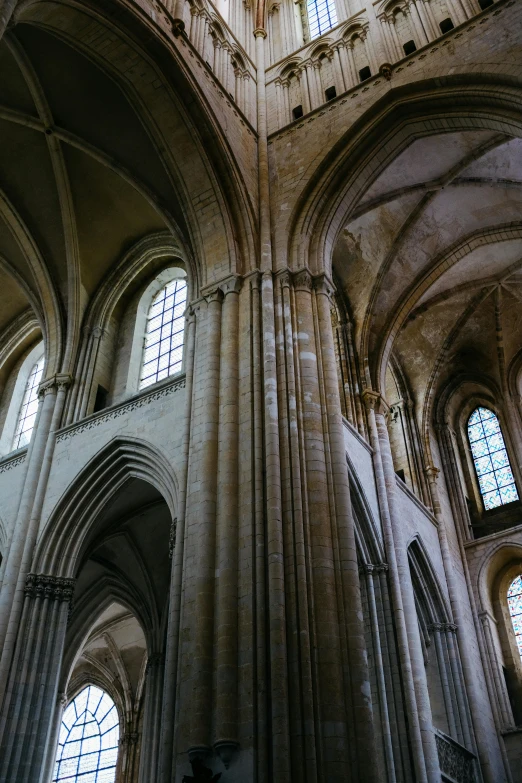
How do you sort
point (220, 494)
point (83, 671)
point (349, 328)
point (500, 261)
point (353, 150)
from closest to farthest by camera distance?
1. point (220, 494)
2. point (353, 150)
3. point (349, 328)
4. point (500, 261)
5. point (83, 671)

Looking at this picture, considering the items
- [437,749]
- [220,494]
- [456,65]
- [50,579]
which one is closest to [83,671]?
Result: [50,579]

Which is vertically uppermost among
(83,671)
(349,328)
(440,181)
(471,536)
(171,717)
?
(440,181)

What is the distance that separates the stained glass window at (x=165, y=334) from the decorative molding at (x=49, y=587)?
409 cm

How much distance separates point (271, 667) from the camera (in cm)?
738

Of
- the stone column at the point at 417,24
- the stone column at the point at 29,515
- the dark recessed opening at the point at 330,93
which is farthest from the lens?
the dark recessed opening at the point at 330,93

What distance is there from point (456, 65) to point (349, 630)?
333 inches

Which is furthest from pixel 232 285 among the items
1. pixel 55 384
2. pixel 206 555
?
pixel 55 384

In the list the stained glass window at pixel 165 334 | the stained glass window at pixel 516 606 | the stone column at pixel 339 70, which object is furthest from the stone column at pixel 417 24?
the stained glass window at pixel 516 606

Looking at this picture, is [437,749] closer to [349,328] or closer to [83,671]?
[349,328]

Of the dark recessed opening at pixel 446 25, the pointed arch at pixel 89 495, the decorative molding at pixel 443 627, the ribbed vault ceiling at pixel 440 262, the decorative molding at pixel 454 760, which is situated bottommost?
the decorative molding at pixel 454 760

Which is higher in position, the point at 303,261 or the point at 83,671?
the point at 303,261

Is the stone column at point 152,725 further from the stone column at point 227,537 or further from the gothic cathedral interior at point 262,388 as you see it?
the stone column at point 227,537

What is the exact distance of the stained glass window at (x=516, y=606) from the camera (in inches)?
607

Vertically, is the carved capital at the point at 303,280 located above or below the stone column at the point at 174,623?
above
